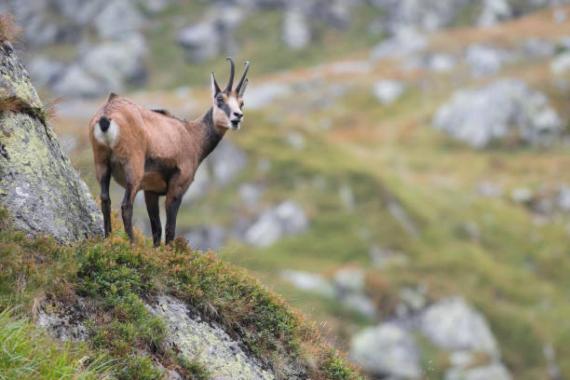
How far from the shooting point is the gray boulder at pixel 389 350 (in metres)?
55.8

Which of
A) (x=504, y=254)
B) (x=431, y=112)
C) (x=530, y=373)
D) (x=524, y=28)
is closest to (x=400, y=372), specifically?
(x=530, y=373)

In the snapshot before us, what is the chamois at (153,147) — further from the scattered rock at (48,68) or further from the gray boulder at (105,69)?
the scattered rock at (48,68)

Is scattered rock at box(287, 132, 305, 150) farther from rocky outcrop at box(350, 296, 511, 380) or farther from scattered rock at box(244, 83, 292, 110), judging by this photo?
scattered rock at box(244, 83, 292, 110)

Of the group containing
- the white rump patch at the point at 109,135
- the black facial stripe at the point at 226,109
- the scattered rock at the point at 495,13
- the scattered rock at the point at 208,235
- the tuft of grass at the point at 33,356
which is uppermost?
the scattered rock at the point at 495,13

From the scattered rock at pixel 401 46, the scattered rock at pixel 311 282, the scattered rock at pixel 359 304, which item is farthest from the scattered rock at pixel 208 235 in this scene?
the scattered rock at pixel 401 46

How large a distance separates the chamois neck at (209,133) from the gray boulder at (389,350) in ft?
132

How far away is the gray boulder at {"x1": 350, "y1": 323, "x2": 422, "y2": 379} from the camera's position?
55.8 m

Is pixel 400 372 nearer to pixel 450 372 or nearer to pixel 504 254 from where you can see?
pixel 450 372

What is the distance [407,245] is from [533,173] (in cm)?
3500

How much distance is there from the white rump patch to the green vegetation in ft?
5.13

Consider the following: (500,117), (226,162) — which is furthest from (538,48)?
(226,162)

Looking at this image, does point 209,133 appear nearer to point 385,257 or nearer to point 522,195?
point 385,257

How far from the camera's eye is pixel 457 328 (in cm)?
6031

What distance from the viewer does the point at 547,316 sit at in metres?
61.8
